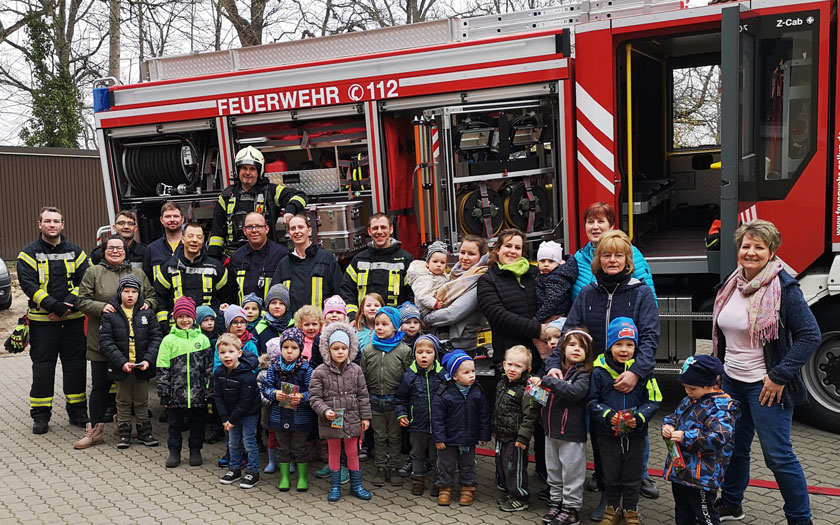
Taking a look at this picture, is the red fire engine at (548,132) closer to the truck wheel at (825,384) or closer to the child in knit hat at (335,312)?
the truck wheel at (825,384)

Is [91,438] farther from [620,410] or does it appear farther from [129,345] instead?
[620,410]

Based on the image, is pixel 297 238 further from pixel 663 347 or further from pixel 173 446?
pixel 663 347

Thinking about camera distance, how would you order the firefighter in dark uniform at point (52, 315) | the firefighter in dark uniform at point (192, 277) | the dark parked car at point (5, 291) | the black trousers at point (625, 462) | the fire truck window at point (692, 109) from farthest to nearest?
the dark parked car at point (5, 291), the fire truck window at point (692, 109), the firefighter in dark uniform at point (52, 315), the firefighter in dark uniform at point (192, 277), the black trousers at point (625, 462)

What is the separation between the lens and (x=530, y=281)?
5.31 m

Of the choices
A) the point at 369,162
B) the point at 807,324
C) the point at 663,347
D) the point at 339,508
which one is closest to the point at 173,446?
the point at 339,508

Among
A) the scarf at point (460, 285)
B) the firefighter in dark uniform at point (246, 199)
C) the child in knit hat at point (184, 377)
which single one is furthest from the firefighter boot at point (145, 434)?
the scarf at point (460, 285)

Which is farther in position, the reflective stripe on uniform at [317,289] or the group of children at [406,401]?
the reflective stripe on uniform at [317,289]

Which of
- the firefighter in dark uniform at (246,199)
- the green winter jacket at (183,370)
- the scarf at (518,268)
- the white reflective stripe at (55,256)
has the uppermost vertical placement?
the firefighter in dark uniform at (246,199)

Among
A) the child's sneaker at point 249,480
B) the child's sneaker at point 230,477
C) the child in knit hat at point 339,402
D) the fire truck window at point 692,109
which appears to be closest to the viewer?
the child in knit hat at point 339,402

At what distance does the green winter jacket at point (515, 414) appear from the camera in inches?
188

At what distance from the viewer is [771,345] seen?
13.5ft

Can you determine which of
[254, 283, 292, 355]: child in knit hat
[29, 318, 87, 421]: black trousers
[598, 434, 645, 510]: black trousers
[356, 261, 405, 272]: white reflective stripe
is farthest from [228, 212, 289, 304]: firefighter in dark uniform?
[598, 434, 645, 510]: black trousers

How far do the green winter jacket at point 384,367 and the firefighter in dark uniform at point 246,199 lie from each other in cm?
190

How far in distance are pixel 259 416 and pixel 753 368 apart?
321 centimetres
